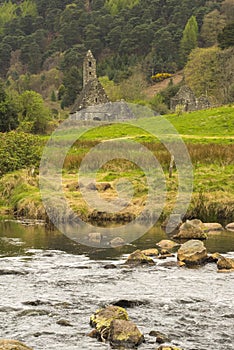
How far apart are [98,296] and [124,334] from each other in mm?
3591

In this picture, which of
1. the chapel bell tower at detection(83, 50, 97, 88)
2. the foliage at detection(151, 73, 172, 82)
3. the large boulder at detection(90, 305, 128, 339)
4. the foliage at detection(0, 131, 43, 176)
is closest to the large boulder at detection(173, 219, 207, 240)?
the large boulder at detection(90, 305, 128, 339)

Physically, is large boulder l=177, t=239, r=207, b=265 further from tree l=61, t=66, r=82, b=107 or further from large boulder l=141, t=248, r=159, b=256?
tree l=61, t=66, r=82, b=107

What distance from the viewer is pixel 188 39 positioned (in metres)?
162

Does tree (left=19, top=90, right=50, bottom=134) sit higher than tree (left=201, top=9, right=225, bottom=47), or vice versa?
tree (left=201, top=9, right=225, bottom=47)

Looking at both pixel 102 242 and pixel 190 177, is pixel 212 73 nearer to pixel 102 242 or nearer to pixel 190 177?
pixel 190 177

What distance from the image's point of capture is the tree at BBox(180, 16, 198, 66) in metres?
159

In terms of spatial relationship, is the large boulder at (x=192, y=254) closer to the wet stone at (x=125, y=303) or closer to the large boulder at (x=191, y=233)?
the large boulder at (x=191, y=233)

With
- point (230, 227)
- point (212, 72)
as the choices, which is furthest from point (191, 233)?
point (212, 72)

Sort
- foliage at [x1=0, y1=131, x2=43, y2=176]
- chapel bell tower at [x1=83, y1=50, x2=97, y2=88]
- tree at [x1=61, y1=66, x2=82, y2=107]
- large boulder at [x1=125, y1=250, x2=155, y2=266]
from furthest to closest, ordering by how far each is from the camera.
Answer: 1. tree at [x1=61, y1=66, x2=82, y2=107]
2. chapel bell tower at [x1=83, y1=50, x2=97, y2=88]
3. foliage at [x1=0, y1=131, x2=43, y2=176]
4. large boulder at [x1=125, y1=250, x2=155, y2=266]

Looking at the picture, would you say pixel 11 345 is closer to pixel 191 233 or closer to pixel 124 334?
pixel 124 334

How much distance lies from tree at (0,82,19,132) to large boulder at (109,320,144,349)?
5687cm

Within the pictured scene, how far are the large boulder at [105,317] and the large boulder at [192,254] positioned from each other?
6862mm

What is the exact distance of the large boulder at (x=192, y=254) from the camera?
22.0 m

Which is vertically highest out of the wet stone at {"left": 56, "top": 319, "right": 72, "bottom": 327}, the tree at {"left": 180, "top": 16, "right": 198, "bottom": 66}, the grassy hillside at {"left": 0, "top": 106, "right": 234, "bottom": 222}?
the tree at {"left": 180, "top": 16, "right": 198, "bottom": 66}
